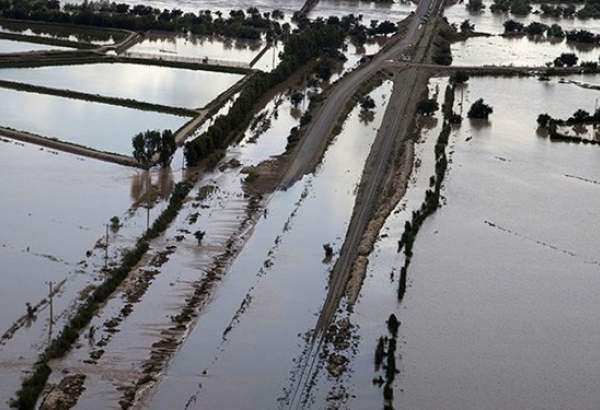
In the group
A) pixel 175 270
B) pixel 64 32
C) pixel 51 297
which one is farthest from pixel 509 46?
pixel 51 297

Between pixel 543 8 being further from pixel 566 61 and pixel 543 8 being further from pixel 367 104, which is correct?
pixel 367 104

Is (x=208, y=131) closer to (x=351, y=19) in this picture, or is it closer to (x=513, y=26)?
(x=351, y=19)

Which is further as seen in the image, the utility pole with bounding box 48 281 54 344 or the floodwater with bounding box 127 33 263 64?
the floodwater with bounding box 127 33 263 64

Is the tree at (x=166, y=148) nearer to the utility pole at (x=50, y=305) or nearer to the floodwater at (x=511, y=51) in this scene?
the utility pole at (x=50, y=305)

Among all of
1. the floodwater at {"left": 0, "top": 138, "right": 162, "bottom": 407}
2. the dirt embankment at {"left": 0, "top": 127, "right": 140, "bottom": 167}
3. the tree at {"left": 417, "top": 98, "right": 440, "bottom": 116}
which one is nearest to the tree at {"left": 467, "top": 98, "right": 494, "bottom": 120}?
the tree at {"left": 417, "top": 98, "right": 440, "bottom": 116}

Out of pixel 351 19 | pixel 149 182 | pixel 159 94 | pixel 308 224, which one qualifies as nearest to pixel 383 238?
pixel 308 224

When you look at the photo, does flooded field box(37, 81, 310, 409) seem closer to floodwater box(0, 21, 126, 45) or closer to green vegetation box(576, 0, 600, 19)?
floodwater box(0, 21, 126, 45)

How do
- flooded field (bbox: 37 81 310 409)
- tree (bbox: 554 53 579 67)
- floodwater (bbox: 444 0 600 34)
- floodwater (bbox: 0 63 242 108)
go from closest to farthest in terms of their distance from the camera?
flooded field (bbox: 37 81 310 409)
floodwater (bbox: 0 63 242 108)
tree (bbox: 554 53 579 67)
floodwater (bbox: 444 0 600 34)

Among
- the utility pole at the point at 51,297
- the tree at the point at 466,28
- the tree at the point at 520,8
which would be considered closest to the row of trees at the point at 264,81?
the tree at the point at 466,28
